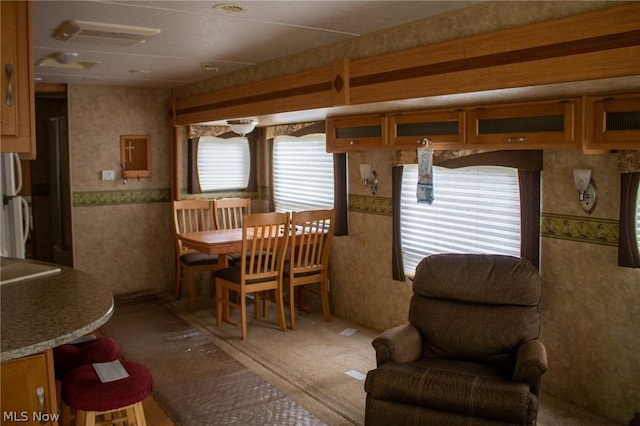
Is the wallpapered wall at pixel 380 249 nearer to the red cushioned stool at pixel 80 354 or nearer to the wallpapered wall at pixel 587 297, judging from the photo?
the wallpapered wall at pixel 587 297

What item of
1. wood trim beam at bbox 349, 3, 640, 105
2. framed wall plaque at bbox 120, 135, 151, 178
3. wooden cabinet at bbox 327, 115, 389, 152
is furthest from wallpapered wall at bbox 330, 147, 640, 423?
framed wall plaque at bbox 120, 135, 151, 178

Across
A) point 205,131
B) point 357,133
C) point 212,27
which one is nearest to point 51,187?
point 205,131

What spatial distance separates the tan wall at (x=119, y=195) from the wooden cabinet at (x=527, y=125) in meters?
4.04

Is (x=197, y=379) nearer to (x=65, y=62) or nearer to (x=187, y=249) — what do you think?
(x=187, y=249)

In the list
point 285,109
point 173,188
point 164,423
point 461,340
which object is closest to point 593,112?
point 461,340

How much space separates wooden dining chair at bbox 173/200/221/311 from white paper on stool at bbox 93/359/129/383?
316cm

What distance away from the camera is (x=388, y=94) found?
346 cm

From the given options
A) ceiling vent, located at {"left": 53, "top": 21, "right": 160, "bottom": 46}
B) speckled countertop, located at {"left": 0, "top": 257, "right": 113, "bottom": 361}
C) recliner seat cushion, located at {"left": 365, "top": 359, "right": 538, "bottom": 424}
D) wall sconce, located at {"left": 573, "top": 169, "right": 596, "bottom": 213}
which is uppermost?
ceiling vent, located at {"left": 53, "top": 21, "right": 160, "bottom": 46}

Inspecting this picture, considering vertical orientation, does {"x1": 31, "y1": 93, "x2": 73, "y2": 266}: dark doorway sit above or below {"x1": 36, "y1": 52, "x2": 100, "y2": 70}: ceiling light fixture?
below

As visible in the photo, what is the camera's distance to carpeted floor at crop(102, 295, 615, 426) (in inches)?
138

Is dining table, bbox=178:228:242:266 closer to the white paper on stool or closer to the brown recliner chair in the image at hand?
the brown recliner chair

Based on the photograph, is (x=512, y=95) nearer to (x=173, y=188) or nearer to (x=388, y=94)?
(x=388, y=94)

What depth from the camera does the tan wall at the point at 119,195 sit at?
20.2 feet

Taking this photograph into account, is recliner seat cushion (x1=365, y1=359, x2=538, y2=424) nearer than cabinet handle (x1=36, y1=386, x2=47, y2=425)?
No
